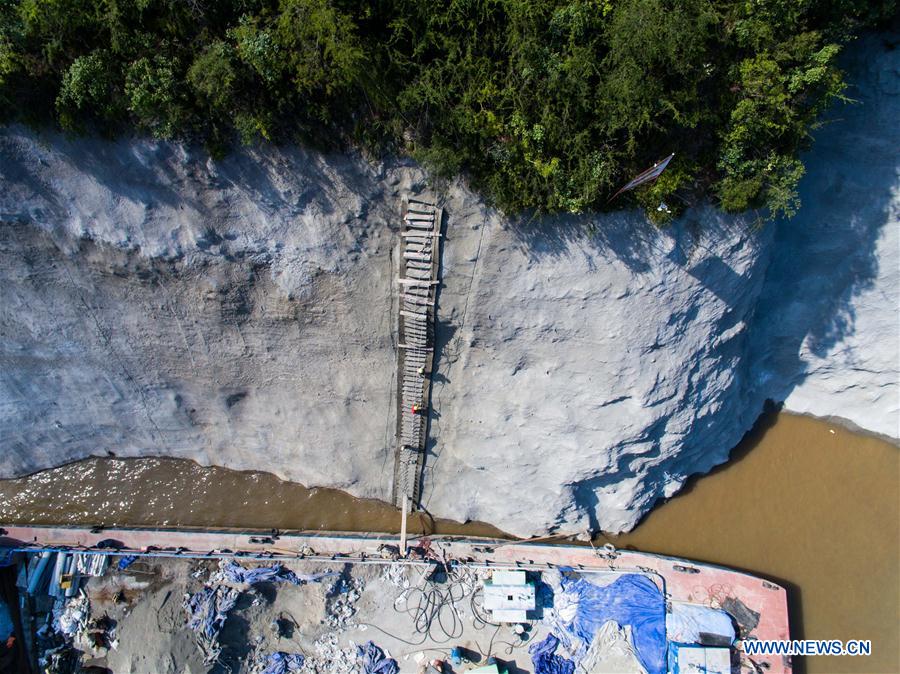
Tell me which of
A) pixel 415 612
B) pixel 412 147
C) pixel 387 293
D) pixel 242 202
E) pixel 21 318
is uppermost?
pixel 412 147

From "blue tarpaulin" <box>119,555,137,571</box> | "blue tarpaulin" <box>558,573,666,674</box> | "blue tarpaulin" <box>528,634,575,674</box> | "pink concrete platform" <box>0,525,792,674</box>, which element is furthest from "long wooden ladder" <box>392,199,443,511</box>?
"blue tarpaulin" <box>119,555,137,571</box>

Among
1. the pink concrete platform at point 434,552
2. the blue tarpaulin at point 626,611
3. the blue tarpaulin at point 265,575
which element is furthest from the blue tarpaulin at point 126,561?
the blue tarpaulin at point 626,611

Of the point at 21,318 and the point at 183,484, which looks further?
the point at 183,484

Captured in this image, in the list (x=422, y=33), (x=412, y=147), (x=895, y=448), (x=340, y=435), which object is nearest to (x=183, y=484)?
(x=340, y=435)

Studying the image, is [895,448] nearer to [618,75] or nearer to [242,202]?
[618,75]

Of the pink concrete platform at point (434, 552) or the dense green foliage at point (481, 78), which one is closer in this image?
the dense green foliage at point (481, 78)

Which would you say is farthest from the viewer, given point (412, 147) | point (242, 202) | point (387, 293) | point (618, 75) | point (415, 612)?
point (415, 612)

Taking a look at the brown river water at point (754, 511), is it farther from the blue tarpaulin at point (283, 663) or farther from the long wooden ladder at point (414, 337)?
the blue tarpaulin at point (283, 663)

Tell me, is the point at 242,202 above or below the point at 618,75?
below
